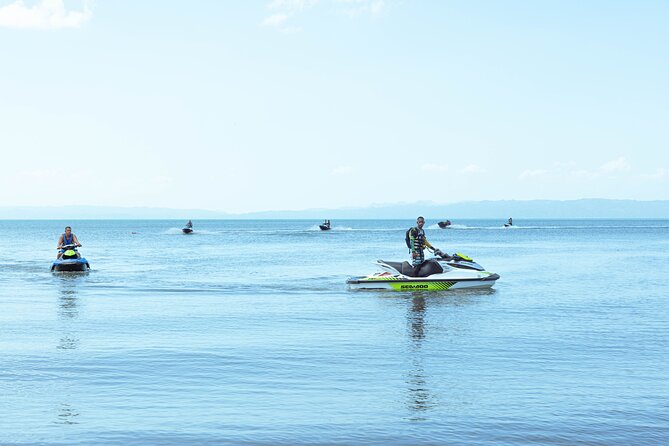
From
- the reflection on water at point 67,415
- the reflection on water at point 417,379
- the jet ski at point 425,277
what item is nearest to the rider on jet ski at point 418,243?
the jet ski at point 425,277

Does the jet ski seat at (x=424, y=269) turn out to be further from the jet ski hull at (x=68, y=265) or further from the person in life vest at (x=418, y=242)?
the jet ski hull at (x=68, y=265)

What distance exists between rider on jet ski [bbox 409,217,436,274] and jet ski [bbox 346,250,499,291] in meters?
0.14

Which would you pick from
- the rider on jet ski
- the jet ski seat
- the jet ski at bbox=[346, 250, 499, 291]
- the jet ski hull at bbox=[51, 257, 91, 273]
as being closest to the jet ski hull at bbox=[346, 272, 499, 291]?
the jet ski at bbox=[346, 250, 499, 291]

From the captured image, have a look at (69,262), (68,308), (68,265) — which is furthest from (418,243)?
(68,265)

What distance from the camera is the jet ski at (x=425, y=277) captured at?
959 inches

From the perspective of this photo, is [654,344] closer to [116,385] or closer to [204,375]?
[204,375]

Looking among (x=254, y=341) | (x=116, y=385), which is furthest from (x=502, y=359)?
(x=116, y=385)

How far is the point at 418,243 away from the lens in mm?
23984

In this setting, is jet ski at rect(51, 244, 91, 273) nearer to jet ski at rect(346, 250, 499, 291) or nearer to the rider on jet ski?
jet ski at rect(346, 250, 499, 291)

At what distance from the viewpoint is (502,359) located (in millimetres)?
12727

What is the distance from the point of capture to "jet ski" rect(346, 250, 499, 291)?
79.9 feet

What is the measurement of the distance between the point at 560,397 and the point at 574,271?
A: 87.1 ft

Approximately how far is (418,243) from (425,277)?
1.20m

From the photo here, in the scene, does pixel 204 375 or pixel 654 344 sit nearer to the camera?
pixel 204 375
